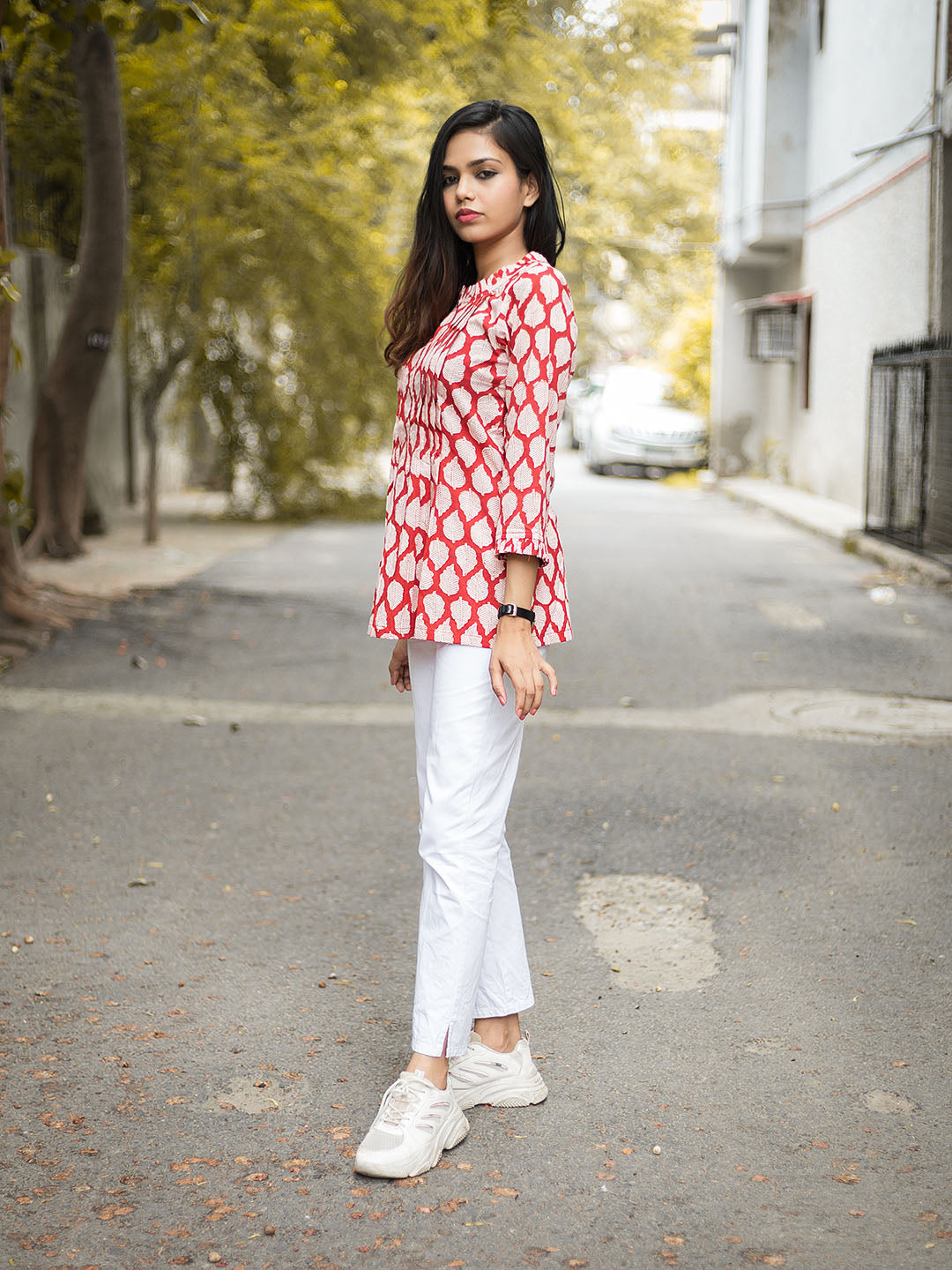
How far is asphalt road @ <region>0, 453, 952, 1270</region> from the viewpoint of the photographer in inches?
104

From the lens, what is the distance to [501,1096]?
10.1 ft

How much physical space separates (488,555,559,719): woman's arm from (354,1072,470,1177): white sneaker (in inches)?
30.8

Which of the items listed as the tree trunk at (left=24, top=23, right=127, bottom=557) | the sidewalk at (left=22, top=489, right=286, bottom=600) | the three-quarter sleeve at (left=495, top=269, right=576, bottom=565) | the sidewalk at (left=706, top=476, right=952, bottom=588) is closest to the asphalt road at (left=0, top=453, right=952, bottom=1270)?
the three-quarter sleeve at (left=495, top=269, right=576, bottom=565)

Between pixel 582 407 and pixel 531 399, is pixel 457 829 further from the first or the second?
pixel 582 407

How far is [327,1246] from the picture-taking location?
2516 millimetres

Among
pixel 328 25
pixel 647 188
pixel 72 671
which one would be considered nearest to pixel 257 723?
pixel 72 671

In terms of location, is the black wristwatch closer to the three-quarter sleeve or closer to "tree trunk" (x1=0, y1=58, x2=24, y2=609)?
the three-quarter sleeve

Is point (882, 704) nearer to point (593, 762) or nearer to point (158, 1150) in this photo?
point (593, 762)

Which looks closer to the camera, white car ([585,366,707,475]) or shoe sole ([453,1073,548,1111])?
shoe sole ([453,1073,548,1111])

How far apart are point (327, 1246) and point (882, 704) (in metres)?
5.14

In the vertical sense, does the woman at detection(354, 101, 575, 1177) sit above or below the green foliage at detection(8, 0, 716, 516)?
below

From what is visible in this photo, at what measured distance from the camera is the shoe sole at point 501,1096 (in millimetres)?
3055

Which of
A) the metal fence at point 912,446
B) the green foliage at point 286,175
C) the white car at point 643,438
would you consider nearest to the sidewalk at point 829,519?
the metal fence at point 912,446

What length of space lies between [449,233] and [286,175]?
1116 centimetres
